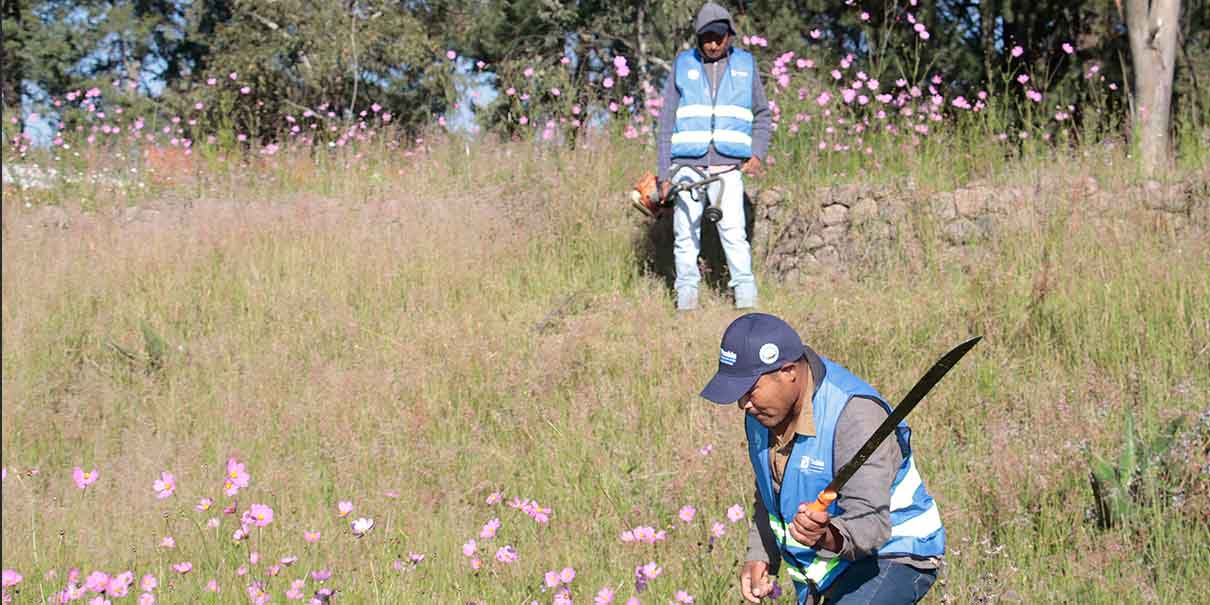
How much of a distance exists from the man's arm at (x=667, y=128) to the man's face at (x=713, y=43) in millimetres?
230

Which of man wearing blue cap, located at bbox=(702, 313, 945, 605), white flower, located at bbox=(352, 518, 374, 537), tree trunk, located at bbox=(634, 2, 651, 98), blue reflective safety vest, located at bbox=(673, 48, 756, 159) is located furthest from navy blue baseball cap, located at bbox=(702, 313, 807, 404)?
tree trunk, located at bbox=(634, 2, 651, 98)

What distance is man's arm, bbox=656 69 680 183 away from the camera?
6906 millimetres

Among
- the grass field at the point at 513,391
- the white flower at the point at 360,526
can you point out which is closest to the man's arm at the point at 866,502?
the grass field at the point at 513,391

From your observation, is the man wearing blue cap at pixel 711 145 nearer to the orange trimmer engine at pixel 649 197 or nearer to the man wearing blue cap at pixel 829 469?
the orange trimmer engine at pixel 649 197

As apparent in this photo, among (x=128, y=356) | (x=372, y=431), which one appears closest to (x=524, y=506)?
(x=372, y=431)

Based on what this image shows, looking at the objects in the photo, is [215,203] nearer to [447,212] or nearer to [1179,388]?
[447,212]

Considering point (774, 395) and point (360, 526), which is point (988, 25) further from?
point (774, 395)

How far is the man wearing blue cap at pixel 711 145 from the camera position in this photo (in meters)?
6.81

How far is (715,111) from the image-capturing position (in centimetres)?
684

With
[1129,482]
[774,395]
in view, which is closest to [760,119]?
[1129,482]

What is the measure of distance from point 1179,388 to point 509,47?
543 inches

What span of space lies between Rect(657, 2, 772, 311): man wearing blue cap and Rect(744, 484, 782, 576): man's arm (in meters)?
3.92

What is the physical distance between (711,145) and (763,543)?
4220 mm

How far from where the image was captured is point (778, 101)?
9.14 m
